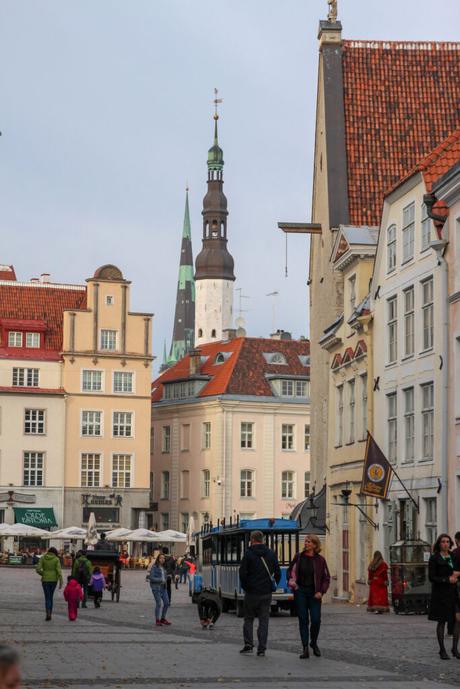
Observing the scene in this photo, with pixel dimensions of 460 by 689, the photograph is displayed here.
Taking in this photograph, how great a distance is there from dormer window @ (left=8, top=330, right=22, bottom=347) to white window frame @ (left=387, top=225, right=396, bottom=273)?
55128mm

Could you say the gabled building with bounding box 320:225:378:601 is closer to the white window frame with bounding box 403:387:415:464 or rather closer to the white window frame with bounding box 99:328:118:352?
the white window frame with bounding box 403:387:415:464

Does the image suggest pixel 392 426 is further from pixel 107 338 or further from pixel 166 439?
pixel 166 439

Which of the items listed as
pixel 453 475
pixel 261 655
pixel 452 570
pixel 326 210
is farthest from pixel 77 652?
pixel 326 210

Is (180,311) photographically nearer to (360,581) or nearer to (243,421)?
(243,421)

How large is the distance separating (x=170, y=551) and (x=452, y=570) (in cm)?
7778

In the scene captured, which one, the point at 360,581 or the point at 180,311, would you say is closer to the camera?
the point at 360,581

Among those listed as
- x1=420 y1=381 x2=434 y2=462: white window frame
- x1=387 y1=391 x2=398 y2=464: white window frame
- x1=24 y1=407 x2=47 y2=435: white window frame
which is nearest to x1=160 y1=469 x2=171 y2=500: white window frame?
x1=24 y1=407 x2=47 y2=435: white window frame

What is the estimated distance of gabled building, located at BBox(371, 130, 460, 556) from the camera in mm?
35312

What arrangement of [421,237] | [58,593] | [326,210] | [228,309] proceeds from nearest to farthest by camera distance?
[421,237], [58,593], [326,210], [228,309]

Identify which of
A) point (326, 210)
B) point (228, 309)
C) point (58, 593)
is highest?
point (228, 309)

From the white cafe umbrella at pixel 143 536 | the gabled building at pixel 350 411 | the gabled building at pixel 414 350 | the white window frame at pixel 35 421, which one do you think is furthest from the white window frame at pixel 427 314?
the white window frame at pixel 35 421

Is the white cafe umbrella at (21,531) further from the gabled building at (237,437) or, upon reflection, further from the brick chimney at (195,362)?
the brick chimney at (195,362)

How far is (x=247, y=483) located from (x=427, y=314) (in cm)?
6139

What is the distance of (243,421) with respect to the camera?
97.6 meters
